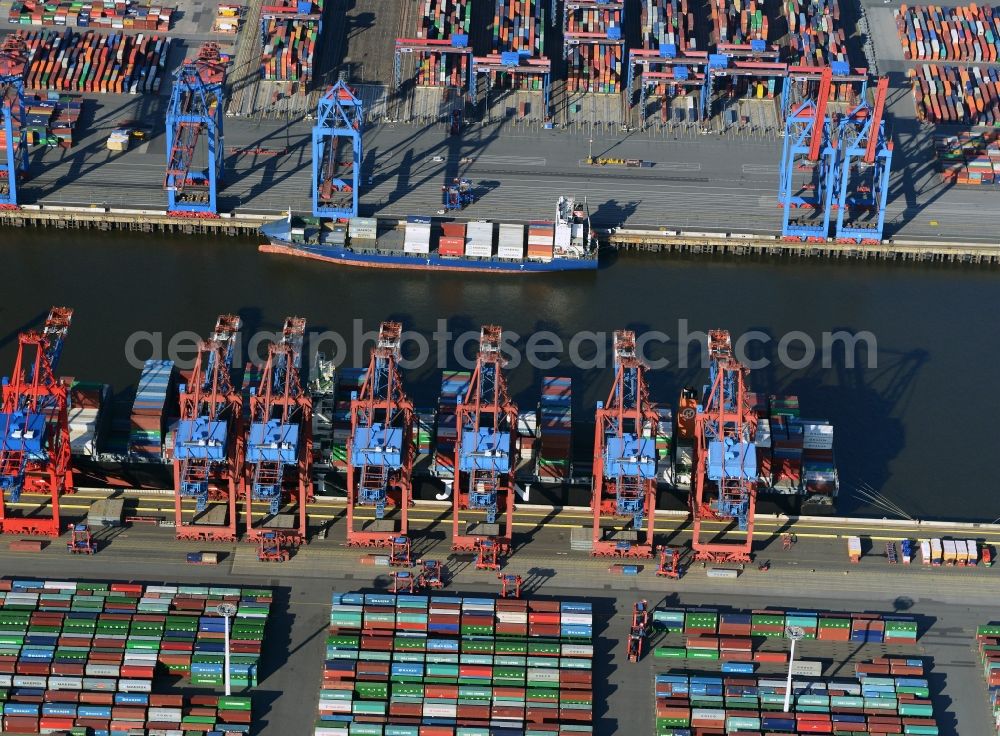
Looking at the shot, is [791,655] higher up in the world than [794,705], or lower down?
higher up

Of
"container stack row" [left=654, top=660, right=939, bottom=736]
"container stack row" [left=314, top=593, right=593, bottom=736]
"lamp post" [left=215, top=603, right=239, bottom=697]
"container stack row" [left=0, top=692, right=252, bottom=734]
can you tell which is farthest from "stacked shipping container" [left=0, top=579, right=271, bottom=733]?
"container stack row" [left=654, top=660, right=939, bottom=736]

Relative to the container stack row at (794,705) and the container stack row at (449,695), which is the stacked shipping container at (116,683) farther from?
the container stack row at (794,705)

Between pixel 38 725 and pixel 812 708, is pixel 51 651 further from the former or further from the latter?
pixel 812 708

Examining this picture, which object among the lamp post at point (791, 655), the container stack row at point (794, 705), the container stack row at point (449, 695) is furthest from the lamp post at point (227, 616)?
the lamp post at point (791, 655)

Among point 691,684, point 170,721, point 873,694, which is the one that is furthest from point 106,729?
point 873,694

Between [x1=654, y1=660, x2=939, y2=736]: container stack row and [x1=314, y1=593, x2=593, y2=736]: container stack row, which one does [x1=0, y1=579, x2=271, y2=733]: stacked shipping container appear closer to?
[x1=314, y1=593, x2=593, y2=736]: container stack row

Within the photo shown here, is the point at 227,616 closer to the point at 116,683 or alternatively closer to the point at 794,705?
the point at 116,683

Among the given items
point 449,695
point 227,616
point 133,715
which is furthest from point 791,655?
point 133,715
